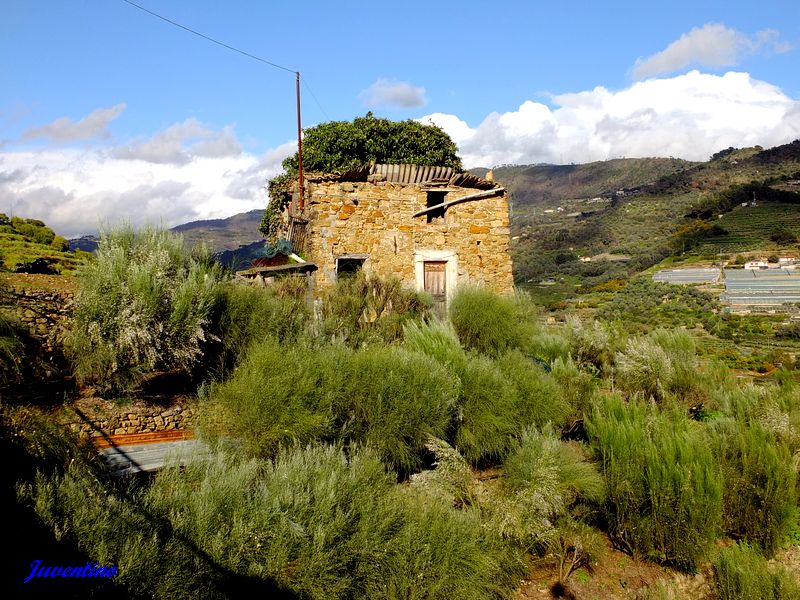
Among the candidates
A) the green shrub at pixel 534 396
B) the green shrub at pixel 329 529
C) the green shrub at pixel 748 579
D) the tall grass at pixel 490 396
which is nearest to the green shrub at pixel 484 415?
the tall grass at pixel 490 396

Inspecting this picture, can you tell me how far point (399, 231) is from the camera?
11.8 metres

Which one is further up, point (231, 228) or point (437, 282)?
point (231, 228)

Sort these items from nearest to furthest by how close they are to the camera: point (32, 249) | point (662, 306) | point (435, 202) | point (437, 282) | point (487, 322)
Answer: point (32, 249), point (487, 322), point (437, 282), point (435, 202), point (662, 306)

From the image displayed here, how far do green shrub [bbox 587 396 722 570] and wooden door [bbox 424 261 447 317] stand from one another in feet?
17.2

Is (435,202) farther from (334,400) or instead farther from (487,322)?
(334,400)

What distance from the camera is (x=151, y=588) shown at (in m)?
3.90

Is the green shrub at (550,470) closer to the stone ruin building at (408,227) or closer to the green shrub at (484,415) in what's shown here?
the green shrub at (484,415)

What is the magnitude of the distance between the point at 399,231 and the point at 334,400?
5923 millimetres

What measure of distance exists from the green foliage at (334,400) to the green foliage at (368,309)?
148 cm

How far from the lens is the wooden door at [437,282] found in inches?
476

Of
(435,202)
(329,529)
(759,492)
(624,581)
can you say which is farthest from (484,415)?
(435,202)

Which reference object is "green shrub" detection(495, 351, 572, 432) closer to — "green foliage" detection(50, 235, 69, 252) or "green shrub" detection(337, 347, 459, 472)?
"green shrub" detection(337, 347, 459, 472)

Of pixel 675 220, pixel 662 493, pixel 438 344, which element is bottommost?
pixel 662 493

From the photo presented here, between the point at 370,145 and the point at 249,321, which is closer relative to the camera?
the point at 249,321
